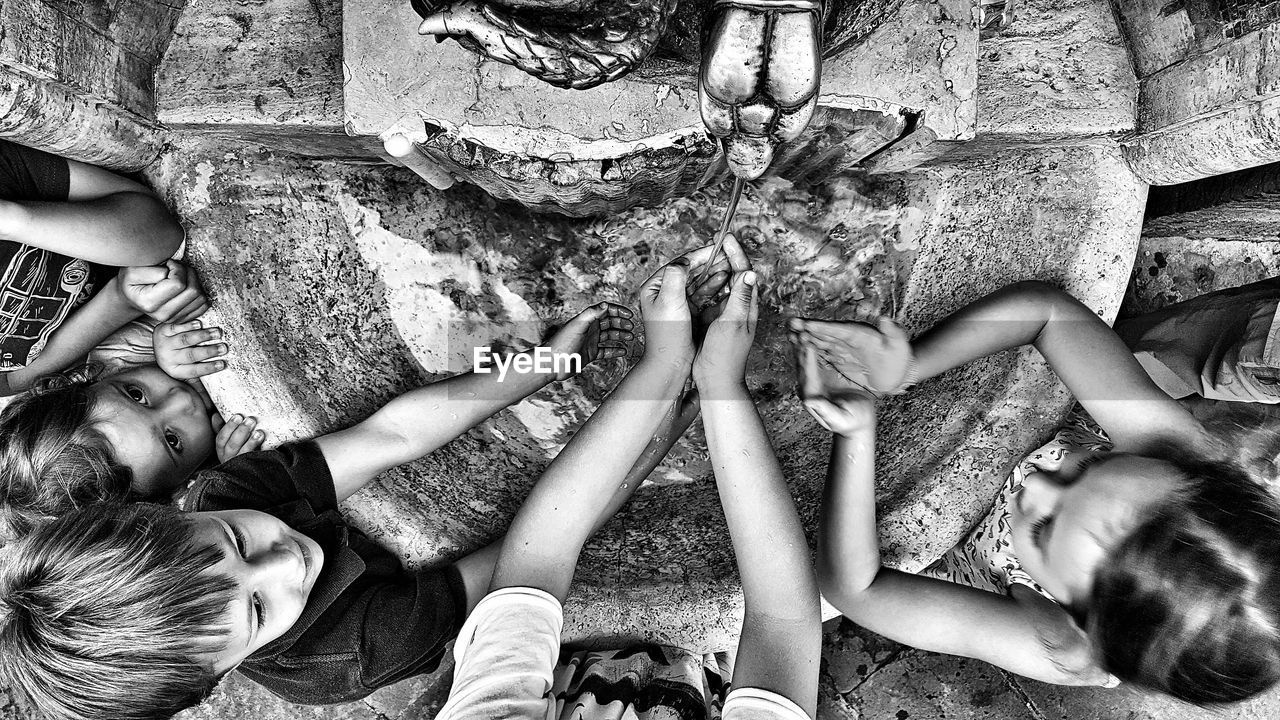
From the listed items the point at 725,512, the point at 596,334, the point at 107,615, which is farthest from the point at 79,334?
the point at 725,512

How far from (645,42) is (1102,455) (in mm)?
808

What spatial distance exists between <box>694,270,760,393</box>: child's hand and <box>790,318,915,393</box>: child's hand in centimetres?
Result: 9

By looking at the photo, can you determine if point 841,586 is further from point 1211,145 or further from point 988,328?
point 1211,145

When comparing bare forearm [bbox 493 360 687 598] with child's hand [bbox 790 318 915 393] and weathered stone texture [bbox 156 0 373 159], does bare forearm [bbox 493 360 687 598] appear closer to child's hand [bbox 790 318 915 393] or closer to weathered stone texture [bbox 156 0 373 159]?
child's hand [bbox 790 318 915 393]

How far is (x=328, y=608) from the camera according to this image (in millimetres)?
1021

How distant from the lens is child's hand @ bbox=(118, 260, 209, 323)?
103 cm

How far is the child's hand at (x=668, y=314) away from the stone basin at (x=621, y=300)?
112 millimetres

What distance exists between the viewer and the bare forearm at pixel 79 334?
1.10 m

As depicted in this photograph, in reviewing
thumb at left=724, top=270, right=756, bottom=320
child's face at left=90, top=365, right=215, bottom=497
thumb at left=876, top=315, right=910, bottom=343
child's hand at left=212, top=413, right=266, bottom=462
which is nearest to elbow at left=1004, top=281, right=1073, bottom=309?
thumb at left=876, top=315, right=910, bottom=343

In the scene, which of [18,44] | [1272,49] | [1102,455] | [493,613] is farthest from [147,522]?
[1272,49]

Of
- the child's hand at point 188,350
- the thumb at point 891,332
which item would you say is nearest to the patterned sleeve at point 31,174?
the child's hand at point 188,350

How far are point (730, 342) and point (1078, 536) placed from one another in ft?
1.54

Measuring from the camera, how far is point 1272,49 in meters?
0.77

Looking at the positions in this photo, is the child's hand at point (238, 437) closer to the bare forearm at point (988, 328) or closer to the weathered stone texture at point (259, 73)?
the weathered stone texture at point (259, 73)
